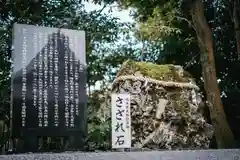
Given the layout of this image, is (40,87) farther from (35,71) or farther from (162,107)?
(162,107)

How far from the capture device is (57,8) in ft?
20.3

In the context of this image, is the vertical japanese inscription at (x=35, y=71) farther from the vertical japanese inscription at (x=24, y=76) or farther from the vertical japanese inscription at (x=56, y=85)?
the vertical japanese inscription at (x=56, y=85)

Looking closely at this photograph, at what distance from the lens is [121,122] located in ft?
11.6

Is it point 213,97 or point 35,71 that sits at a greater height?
point 35,71

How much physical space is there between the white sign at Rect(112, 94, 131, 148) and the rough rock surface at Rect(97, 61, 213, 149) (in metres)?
0.76

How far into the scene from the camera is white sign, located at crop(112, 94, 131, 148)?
11.4 feet

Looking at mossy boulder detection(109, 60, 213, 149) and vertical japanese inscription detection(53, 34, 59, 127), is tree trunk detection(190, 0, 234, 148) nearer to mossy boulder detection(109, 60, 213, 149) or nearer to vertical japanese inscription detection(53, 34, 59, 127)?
mossy boulder detection(109, 60, 213, 149)

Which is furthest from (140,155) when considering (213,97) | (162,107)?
(213,97)

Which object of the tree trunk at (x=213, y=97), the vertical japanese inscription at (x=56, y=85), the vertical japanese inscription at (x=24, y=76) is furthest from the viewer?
the tree trunk at (x=213, y=97)

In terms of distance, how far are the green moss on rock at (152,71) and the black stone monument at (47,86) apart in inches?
43.4

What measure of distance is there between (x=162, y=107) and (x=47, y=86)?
1.78m

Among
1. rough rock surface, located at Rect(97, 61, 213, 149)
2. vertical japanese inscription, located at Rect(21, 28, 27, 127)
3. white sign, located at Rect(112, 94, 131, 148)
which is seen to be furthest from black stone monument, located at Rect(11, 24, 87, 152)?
rough rock surface, located at Rect(97, 61, 213, 149)

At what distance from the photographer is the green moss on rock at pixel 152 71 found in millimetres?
4625

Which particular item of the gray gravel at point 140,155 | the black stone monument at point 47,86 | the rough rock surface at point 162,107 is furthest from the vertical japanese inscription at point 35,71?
the rough rock surface at point 162,107
